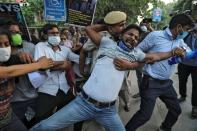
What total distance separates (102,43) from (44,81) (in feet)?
3.63

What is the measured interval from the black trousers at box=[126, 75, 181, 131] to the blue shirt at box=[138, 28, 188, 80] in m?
0.10

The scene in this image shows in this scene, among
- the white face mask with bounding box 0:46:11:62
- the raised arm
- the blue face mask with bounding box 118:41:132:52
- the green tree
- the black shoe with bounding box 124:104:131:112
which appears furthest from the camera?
the green tree

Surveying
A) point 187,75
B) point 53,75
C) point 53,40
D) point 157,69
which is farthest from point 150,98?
point 187,75

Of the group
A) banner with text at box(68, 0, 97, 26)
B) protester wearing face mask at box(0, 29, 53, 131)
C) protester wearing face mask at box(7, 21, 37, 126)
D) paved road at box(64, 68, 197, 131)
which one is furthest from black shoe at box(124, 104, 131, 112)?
protester wearing face mask at box(0, 29, 53, 131)

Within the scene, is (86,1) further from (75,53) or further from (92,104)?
(92,104)

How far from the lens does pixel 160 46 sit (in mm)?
4355

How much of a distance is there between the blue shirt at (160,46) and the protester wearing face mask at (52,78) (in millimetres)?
1103

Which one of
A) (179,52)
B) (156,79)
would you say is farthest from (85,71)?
(179,52)

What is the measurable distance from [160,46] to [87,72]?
1.07 m

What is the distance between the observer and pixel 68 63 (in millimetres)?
4230

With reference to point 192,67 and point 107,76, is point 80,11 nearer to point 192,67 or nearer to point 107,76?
point 107,76

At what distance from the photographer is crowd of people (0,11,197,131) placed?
3.29 m

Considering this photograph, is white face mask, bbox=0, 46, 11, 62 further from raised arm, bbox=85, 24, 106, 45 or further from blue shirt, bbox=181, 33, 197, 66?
blue shirt, bbox=181, 33, 197, 66

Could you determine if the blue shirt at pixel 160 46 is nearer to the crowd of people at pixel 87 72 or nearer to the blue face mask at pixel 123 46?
the crowd of people at pixel 87 72
